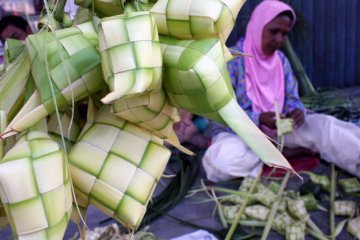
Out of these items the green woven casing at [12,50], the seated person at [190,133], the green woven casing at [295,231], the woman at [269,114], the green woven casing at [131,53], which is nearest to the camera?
the green woven casing at [131,53]

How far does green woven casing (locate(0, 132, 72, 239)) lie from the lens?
19.1 inches

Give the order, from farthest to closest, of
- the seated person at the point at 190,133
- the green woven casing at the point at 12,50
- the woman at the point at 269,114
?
1. the seated person at the point at 190,133
2. the woman at the point at 269,114
3. the green woven casing at the point at 12,50

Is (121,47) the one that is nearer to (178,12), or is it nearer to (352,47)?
(178,12)

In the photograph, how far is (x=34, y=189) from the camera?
1.61ft

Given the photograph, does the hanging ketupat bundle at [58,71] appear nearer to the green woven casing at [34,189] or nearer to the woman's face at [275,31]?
the green woven casing at [34,189]

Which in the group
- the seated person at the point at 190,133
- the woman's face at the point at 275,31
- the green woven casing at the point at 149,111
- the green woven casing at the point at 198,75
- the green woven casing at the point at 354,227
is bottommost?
the seated person at the point at 190,133

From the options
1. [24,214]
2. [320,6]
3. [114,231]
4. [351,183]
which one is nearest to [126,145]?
[24,214]

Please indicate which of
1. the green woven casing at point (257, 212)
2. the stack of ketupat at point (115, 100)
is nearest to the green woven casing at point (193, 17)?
the stack of ketupat at point (115, 100)

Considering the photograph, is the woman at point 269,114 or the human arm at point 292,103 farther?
the human arm at point 292,103

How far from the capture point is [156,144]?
0.60 m

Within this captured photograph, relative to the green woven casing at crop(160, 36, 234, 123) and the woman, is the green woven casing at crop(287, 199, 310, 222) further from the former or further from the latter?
the green woven casing at crop(160, 36, 234, 123)

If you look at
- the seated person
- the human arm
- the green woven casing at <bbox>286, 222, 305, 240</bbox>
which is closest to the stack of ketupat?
the green woven casing at <bbox>286, 222, 305, 240</bbox>

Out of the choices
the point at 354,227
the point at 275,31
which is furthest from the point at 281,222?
the point at 275,31

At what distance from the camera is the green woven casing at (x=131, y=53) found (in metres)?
0.48
